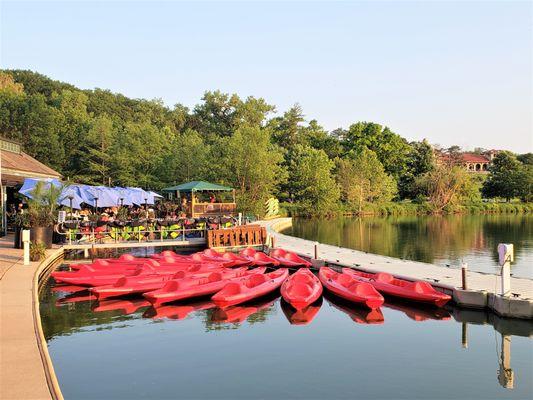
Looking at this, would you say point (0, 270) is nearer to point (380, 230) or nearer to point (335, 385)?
point (335, 385)

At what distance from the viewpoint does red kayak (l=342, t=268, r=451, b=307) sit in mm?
14516

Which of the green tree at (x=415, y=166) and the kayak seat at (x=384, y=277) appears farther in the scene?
the green tree at (x=415, y=166)

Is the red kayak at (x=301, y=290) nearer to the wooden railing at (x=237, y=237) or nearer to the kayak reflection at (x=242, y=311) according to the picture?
→ the kayak reflection at (x=242, y=311)

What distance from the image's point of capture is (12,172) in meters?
27.8

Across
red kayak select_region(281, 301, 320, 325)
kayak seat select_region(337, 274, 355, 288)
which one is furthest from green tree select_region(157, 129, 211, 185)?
red kayak select_region(281, 301, 320, 325)

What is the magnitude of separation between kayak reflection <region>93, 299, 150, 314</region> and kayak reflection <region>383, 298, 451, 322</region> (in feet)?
24.4

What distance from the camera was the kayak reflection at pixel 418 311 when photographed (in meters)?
14.2

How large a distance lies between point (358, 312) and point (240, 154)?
33547mm

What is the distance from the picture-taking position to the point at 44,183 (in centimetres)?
2350

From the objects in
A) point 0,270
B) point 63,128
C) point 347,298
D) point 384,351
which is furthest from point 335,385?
point 63,128

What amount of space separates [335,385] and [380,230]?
35316 millimetres

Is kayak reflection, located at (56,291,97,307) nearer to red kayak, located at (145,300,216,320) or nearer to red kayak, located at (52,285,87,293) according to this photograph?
red kayak, located at (52,285,87,293)

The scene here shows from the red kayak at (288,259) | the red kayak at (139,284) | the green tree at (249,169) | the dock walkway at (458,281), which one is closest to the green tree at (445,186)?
the green tree at (249,169)

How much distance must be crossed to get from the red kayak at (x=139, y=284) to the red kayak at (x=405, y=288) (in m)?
4.70
